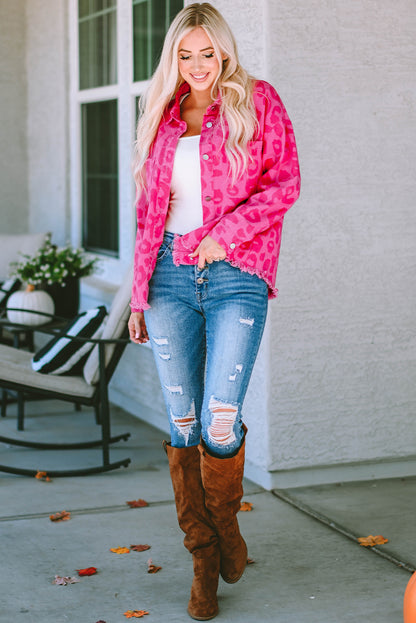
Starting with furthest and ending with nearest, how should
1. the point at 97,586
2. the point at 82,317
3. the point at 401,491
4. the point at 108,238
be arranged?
the point at 108,238
the point at 82,317
the point at 401,491
the point at 97,586

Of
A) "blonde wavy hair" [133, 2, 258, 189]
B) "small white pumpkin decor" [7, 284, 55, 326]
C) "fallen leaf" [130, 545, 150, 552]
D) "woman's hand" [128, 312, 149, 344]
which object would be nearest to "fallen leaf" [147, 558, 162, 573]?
"fallen leaf" [130, 545, 150, 552]

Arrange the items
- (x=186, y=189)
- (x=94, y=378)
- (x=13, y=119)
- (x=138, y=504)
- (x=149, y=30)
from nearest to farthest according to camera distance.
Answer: (x=186, y=189), (x=138, y=504), (x=94, y=378), (x=149, y=30), (x=13, y=119)

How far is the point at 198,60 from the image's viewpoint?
277cm

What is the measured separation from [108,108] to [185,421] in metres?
3.94

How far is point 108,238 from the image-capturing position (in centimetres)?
665

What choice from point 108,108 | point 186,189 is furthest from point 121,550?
point 108,108

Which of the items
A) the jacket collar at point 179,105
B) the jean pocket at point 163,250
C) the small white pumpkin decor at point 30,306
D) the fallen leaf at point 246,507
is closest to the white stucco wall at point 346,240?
the fallen leaf at point 246,507

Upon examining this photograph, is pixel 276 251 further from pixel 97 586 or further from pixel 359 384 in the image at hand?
pixel 359 384

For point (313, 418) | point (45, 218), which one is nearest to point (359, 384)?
point (313, 418)

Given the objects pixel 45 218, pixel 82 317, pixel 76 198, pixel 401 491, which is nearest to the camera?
pixel 401 491

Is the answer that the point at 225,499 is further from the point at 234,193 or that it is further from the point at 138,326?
the point at 234,193

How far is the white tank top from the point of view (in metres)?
2.80

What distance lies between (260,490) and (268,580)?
1022 millimetres

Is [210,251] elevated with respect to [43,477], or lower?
elevated
